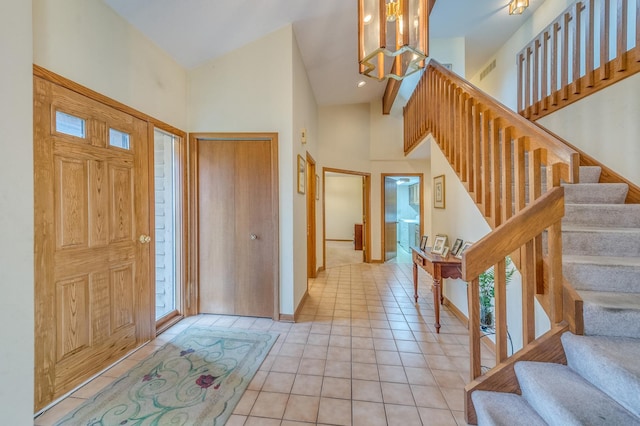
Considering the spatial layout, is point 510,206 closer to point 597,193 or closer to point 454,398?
point 597,193

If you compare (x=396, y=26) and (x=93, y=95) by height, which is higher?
(x=396, y=26)

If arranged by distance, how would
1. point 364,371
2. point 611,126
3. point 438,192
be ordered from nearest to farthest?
point 364,371, point 611,126, point 438,192

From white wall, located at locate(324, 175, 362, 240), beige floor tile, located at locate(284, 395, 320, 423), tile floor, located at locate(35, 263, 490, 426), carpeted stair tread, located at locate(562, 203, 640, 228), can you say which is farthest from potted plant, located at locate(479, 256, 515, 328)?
white wall, located at locate(324, 175, 362, 240)

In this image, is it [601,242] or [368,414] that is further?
[601,242]

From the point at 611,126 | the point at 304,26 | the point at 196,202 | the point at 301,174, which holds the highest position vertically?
the point at 304,26

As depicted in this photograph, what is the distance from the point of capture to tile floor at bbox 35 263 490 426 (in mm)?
1582

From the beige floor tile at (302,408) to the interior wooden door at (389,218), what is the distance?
4.56 metres

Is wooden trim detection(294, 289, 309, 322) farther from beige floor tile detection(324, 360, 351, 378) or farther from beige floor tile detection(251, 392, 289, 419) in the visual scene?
beige floor tile detection(251, 392, 289, 419)

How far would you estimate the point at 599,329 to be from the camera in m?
Result: 1.32

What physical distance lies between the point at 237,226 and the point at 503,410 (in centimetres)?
260

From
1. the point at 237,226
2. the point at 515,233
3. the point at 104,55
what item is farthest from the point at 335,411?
the point at 104,55

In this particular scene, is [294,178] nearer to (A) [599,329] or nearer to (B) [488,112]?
(B) [488,112]

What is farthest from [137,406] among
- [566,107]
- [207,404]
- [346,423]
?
[566,107]

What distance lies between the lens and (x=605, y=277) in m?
1.53
